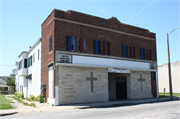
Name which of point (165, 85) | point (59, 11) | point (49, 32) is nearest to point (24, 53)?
point (49, 32)

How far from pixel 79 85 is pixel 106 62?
4.56 meters

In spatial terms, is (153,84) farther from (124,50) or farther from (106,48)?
(106,48)

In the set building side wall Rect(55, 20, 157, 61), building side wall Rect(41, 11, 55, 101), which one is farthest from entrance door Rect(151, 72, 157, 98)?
building side wall Rect(41, 11, 55, 101)

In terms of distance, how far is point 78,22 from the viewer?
18953mm

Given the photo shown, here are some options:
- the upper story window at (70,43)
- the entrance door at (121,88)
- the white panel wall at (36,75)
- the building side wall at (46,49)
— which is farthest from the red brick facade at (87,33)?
the entrance door at (121,88)

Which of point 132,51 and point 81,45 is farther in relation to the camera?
point 132,51

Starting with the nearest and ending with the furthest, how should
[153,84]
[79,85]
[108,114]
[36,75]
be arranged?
1. [108,114]
2. [79,85]
3. [36,75]
4. [153,84]

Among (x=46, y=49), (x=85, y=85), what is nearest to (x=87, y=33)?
(x=46, y=49)

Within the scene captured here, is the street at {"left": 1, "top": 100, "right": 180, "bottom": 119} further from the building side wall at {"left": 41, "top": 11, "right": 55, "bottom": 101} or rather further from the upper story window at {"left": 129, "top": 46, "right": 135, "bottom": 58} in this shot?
the upper story window at {"left": 129, "top": 46, "right": 135, "bottom": 58}

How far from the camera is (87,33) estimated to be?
19656mm

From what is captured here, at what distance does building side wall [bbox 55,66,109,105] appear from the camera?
55.7 ft

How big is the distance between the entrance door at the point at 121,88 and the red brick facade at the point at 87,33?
372cm

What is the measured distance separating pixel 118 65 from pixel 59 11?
9505 millimetres

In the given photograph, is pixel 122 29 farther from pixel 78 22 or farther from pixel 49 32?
pixel 49 32
